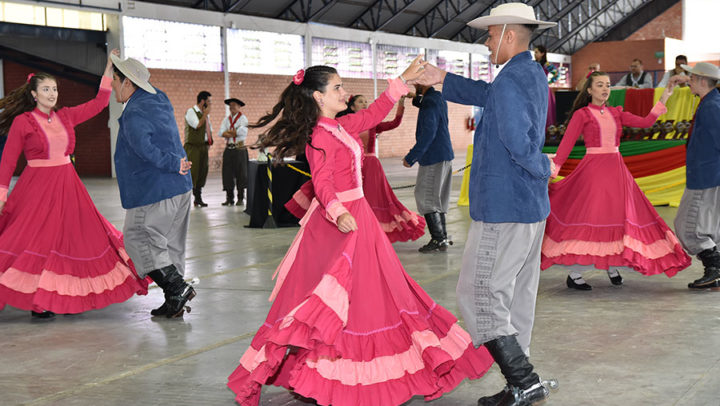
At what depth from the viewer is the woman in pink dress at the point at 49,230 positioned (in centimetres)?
536

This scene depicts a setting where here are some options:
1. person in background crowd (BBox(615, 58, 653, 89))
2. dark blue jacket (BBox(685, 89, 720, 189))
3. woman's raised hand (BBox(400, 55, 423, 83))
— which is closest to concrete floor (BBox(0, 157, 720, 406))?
dark blue jacket (BBox(685, 89, 720, 189))

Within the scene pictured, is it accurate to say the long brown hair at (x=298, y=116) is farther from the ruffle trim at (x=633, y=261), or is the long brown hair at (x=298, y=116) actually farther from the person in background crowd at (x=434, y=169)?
the person in background crowd at (x=434, y=169)

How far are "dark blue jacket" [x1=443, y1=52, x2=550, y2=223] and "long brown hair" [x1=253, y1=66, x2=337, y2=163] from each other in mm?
746

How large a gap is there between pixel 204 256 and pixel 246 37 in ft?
50.0

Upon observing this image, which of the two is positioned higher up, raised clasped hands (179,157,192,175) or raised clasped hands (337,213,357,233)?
raised clasped hands (179,157,192,175)

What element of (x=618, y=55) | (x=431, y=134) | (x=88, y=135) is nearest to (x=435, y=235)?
(x=431, y=134)

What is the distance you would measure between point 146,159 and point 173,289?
0.87 metres

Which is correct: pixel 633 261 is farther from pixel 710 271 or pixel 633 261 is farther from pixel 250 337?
pixel 250 337

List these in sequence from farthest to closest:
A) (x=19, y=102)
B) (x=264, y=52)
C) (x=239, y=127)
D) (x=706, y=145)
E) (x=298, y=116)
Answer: (x=264, y=52)
(x=239, y=127)
(x=706, y=145)
(x=19, y=102)
(x=298, y=116)

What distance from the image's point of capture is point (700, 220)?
5867mm

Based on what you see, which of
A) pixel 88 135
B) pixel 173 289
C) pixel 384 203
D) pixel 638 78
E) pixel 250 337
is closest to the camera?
pixel 250 337

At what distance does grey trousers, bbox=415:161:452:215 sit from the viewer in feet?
26.6

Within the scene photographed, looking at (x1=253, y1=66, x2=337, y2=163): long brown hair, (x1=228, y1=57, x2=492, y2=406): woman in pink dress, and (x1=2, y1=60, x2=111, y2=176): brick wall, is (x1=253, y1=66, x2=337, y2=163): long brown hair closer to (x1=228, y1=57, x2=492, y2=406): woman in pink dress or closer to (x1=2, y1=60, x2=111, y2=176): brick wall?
(x1=228, y1=57, x2=492, y2=406): woman in pink dress

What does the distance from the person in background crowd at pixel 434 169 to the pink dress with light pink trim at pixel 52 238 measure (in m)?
3.22
